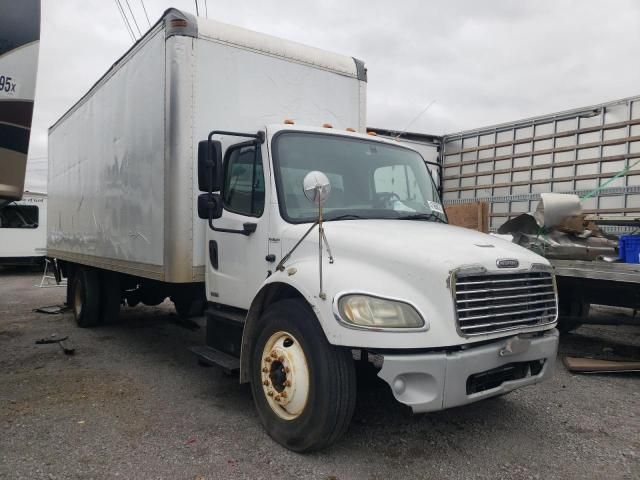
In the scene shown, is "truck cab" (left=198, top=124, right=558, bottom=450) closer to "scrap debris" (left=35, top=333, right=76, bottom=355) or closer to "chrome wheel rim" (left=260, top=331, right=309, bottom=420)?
"chrome wheel rim" (left=260, top=331, right=309, bottom=420)

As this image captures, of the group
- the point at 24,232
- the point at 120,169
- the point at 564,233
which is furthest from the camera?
the point at 24,232

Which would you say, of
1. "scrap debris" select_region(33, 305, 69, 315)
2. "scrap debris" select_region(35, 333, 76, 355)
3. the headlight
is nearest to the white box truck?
the headlight

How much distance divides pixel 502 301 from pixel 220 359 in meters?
2.36

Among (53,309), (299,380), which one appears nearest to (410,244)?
(299,380)

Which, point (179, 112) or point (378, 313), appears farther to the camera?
point (179, 112)

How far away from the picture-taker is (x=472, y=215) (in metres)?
8.73

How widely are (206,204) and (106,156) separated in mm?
3096

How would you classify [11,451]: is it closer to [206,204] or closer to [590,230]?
[206,204]

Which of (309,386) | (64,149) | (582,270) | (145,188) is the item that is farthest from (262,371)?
(64,149)

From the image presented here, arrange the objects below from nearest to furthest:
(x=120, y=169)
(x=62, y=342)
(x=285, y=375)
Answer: (x=285, y=375)
(x=120, y=169)
(x=62, y=342)

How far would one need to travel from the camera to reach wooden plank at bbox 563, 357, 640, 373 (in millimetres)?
5512

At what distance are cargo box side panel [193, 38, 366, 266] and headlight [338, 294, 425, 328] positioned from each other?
2235 mm

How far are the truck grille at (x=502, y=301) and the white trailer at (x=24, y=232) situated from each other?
16678mm

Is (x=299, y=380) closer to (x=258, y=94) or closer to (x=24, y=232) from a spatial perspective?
(x=258, y=94)
